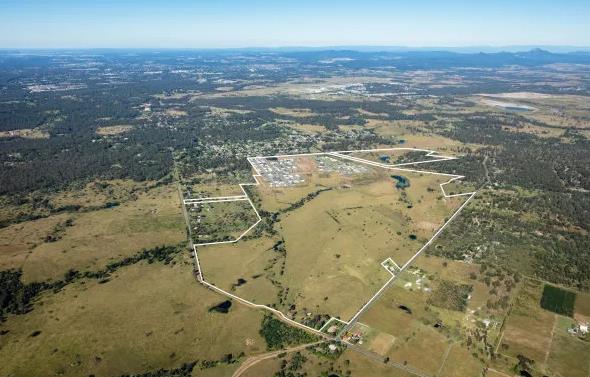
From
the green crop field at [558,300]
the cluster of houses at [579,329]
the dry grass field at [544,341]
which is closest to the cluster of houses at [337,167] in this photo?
the green crop field at [558,300]

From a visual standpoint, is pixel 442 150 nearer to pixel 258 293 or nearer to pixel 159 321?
pixel 258 293

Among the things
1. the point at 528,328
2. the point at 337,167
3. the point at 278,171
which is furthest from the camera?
the point at 337,167

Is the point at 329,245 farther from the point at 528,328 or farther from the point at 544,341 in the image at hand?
the point at 544,341

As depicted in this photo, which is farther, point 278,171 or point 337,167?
point 337,167

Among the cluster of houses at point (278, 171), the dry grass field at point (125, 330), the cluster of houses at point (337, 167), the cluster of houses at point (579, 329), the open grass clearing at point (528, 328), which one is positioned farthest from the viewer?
the cluster of houses at point (337, 167)

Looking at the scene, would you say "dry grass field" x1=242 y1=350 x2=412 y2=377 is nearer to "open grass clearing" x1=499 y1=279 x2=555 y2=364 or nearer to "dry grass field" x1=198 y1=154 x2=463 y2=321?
"dry grass field" x1=198 y1=154 x2=463 y2=321

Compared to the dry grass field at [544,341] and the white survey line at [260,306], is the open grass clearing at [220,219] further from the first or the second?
the dry grass field at [544,341]

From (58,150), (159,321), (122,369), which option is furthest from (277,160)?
(122,369)

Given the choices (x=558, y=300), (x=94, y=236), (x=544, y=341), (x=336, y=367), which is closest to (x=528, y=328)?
(x=544, y=341)

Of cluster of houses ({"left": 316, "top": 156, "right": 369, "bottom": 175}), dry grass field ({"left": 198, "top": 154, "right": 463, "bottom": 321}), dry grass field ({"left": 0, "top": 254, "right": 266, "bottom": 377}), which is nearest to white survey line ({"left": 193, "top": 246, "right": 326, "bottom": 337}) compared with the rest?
dry grass field ({"left": 198, "top": 154, "right": 463, "bottom": 321})

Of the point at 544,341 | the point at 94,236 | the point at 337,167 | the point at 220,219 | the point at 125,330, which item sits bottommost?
the point at 125,330

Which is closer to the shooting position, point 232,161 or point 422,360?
point 422,360
